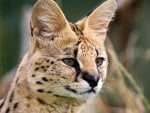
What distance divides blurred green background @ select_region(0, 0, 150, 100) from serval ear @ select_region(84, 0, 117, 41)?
3.22 m

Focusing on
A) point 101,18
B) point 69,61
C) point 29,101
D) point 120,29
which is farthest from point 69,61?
point 120,29

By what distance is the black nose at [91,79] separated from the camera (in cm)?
375

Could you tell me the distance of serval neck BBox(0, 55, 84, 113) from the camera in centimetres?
397

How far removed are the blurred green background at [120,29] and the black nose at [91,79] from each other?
371 cm

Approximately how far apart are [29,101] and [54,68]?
0.24m

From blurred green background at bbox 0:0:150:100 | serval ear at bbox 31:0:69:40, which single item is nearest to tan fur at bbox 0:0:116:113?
serval ear at bbox 31:0:69:40

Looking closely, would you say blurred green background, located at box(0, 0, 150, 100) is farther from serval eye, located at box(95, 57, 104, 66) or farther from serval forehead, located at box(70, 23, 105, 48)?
serval eye, located at box(95, 57, 104, 66)

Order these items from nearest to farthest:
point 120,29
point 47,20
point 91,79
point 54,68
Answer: point 91,79 < point 54,68 < point 47,20 < point 120,29

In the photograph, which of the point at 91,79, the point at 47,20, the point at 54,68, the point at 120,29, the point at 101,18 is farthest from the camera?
the point at 120,29

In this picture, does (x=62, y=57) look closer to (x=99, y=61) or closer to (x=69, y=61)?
(x=69, y=61)

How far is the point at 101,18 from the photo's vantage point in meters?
4.23

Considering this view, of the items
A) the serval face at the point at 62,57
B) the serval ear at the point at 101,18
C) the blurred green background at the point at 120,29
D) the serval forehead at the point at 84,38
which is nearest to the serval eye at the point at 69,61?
the serval face at the point at 62,57

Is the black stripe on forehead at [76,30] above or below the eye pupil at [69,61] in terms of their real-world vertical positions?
above

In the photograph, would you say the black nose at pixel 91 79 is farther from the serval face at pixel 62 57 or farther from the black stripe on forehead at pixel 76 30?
the black stripe on forehead at pixel 76 30
